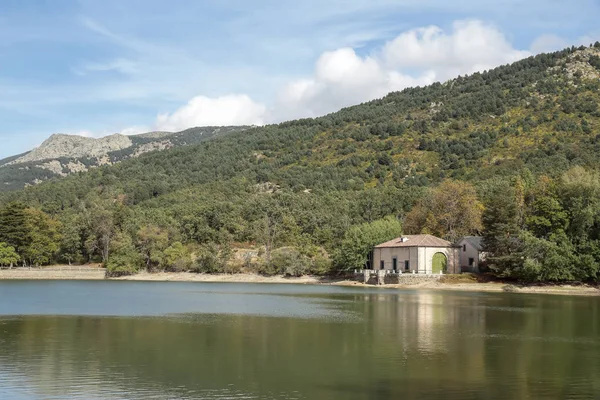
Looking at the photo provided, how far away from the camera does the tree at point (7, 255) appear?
9288cm

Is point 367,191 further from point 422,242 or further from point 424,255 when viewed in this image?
point 424,255

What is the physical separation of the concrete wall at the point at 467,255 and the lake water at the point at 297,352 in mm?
30073

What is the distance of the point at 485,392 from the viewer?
63.5ft

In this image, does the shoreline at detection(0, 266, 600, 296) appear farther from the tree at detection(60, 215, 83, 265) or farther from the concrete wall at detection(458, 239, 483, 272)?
the concrete wall at detection(458, 239, 483, 272)

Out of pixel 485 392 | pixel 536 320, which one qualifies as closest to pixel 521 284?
pixel 536 320

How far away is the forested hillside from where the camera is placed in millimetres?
69938

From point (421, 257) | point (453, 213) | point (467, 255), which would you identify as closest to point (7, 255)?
point (421, 257)

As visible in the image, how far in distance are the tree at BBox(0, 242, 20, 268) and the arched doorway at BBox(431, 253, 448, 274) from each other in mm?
59613

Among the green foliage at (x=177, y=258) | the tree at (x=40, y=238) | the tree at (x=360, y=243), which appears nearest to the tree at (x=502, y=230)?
the tree at (x=360, y=243)

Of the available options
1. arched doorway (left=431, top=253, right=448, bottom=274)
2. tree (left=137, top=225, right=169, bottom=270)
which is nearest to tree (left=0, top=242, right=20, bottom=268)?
tree (left=137, top=225, right=169, bottom=270)

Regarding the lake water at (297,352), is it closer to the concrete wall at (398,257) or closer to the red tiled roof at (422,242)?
the red tiled roof at (422,242)

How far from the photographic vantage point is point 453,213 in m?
82.6

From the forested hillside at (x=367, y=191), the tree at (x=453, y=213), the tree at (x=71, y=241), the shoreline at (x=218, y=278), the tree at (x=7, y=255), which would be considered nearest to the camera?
the shoreline at (x=218, y=278)

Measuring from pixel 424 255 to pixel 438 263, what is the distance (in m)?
2.12
